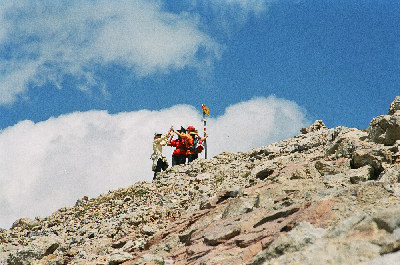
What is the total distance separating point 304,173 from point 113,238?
728 centimetres

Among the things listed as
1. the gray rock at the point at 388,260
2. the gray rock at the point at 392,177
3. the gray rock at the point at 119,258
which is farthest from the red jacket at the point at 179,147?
the gray rock at the point at 388,260

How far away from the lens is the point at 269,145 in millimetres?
26406

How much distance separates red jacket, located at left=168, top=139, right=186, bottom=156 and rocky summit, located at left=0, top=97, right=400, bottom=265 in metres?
1.90

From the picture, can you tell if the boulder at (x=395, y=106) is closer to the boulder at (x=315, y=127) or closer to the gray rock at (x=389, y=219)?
the boulder at (x=315, y=127)

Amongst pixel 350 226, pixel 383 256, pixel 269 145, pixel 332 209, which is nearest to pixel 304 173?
pixel 332 209

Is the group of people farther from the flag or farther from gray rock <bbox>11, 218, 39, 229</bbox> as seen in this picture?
gray rock <bbox>11, 218, 39, 229</bbox>

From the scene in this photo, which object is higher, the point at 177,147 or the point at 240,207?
the point at 177,147

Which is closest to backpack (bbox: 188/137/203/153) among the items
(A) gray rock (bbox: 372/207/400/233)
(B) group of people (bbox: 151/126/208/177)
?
(B) group of people (bbox: 151/126/208/177)

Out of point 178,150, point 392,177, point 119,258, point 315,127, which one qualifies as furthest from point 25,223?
point 392,177

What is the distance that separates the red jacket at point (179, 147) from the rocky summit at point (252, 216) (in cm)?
190

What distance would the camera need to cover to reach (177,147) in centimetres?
2798

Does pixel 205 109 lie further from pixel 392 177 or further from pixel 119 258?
pixel 392 177

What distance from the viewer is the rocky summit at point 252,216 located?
5766 mm

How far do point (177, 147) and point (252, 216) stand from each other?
62.1ft
